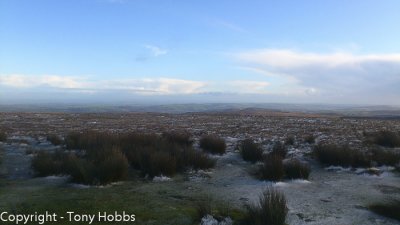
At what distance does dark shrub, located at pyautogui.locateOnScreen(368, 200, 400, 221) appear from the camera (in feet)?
24.6

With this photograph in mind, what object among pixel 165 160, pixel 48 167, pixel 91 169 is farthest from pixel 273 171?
pixel 48 167

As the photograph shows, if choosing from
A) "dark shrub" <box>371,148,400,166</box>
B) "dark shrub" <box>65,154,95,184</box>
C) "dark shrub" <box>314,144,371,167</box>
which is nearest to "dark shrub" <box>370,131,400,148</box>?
"dark shrub" <box>371,148,400,166</box>

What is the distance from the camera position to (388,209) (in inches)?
305

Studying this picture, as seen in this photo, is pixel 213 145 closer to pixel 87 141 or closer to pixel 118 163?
pixel 87 141

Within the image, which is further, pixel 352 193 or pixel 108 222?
pixel 352 193

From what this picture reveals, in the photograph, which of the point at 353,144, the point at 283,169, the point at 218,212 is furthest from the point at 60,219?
the point at 353,144

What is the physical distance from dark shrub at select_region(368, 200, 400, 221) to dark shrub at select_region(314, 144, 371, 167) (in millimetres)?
4339

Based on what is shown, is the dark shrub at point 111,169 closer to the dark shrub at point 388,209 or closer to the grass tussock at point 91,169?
the grass tussock at point 91,169

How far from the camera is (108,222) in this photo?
6859 mm

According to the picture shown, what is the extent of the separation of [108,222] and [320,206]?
4.30 m

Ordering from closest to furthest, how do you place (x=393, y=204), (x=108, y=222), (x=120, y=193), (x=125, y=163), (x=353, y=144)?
1. (x=108, y=222)
2. (x=393, y=204)
3. (x=120, y=193)
4. (x=125, y=163)
5. (x=353, y=144)

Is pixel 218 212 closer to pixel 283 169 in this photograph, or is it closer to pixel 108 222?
pixel 108 222

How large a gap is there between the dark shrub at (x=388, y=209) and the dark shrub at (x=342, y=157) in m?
4.34

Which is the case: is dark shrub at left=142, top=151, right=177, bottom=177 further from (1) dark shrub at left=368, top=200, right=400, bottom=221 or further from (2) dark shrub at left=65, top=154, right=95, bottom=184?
(1) dark shrub at left=368, top=200, right=400, bottom=221
